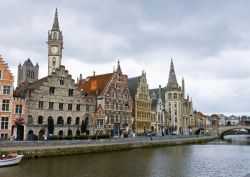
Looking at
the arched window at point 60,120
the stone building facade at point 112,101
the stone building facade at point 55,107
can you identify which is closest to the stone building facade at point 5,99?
the stone building facade at point 55,107

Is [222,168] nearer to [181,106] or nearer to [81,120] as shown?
[81,120]

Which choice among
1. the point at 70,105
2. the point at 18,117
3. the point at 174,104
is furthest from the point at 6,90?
the point at 174,104

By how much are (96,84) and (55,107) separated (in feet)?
54.2

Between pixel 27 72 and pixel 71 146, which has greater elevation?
pixel 27 72

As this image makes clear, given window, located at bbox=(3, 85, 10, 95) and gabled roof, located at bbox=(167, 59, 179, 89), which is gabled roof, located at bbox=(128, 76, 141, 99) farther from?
window, located at bbox=(3, 85, 10, 95)

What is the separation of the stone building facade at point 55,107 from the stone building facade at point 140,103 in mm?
18797

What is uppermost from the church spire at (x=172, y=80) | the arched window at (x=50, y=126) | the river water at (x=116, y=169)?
the church spire at (x=172, y=80)

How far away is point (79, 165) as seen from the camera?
33000 mm

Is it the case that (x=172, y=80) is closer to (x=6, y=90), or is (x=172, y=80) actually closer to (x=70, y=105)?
(x=70, y=105)

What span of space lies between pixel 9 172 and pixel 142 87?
56.5m

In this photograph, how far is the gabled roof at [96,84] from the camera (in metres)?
69.1

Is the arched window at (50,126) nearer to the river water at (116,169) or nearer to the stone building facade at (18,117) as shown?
the stone building facade at (18,117)

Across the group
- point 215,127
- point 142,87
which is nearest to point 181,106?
point 215,127

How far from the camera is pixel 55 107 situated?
57.1 metres
